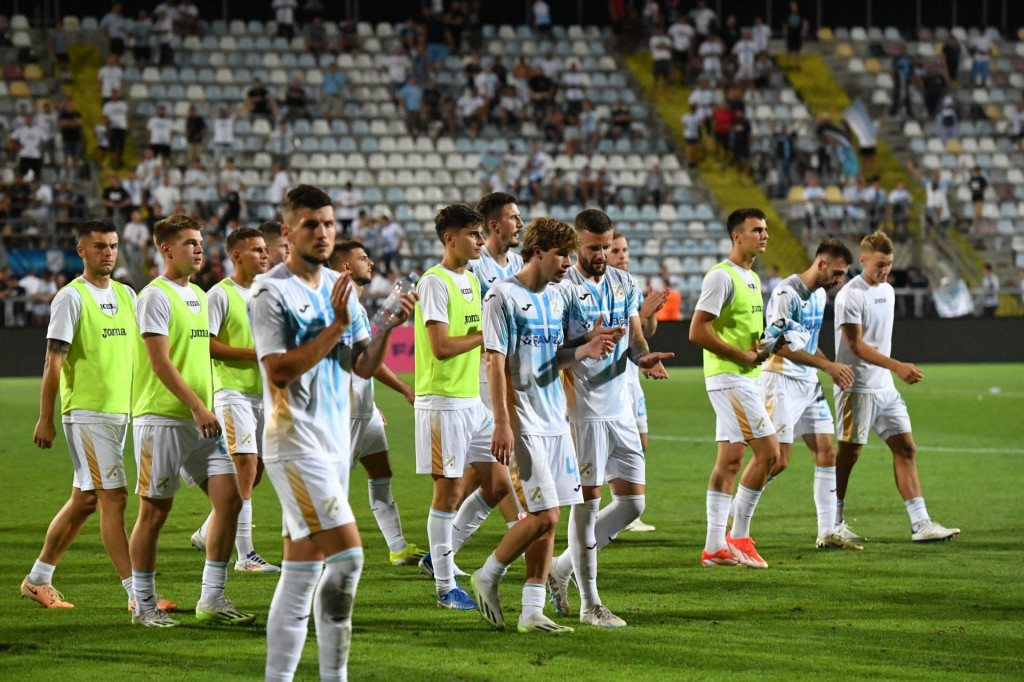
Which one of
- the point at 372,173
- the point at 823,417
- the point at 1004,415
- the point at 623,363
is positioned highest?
the point at 372,173

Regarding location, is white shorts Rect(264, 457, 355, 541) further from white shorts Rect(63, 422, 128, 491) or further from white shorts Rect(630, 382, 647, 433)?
white shorts Rect(630, 382, 647, 433)

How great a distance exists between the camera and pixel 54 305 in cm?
736

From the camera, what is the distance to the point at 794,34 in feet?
121

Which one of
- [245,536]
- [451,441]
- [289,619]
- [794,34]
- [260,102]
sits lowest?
[245,536]

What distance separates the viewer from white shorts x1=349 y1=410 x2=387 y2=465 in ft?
29.3

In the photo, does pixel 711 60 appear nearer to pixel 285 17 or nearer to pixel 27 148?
pixel 285 17

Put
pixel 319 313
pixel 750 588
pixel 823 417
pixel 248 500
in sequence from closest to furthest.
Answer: pixel 319 313
pixel 750 588
pixel 248 500
pixel 823 417

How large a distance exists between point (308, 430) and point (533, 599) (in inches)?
85.2

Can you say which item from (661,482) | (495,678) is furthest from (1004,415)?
(495,678)

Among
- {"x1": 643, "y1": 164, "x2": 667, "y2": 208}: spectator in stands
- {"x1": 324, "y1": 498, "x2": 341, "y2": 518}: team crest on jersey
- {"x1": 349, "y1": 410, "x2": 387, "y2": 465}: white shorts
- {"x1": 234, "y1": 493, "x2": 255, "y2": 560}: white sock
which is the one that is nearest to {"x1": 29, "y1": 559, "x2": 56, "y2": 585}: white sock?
{"x1": 234, "y1": 493, "x2": 255, "y2": 560}: white sock

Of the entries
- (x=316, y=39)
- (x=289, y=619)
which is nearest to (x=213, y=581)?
(x=289, y=619)

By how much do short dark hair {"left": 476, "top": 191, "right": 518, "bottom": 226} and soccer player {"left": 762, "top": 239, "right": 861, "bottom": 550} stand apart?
2061 millimetres

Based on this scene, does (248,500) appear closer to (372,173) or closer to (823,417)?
(823,417)

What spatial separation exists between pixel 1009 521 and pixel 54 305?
24.0 feet
